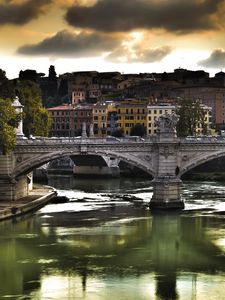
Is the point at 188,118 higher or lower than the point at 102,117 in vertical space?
lower

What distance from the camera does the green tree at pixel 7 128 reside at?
140 feet

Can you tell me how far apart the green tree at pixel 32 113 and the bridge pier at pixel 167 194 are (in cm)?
1603

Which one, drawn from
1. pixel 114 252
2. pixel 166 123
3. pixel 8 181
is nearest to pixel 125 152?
pixel 166 123

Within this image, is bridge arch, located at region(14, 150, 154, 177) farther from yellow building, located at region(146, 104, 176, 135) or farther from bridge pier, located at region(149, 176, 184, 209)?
yellow building, located at region(146, 104, 176, 135)

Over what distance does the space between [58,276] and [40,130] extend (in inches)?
1344

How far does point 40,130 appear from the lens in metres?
60.9

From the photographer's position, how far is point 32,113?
5869 centimetres

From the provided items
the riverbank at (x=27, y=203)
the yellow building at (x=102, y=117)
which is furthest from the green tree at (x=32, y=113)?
the yellow building at (x=102, y=117)

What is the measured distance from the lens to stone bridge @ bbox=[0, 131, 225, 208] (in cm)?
4525

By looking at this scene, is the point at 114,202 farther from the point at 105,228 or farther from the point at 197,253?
the point at 197,253

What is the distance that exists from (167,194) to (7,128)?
33.9 ft

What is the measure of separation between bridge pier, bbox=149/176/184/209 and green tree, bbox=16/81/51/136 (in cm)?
1603

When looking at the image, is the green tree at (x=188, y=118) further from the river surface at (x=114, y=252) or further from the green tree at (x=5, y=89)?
the green tree at (x=5, y=89)

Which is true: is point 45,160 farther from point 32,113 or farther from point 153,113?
point 153,113
